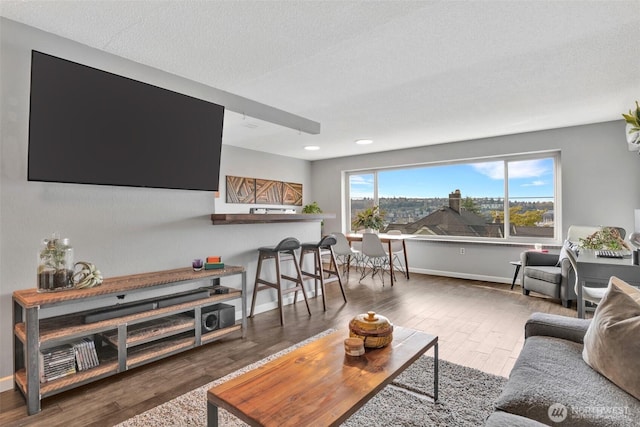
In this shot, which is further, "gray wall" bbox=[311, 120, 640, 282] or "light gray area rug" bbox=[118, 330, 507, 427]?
"gray wall" bbox=[311, 120, 640, 282]

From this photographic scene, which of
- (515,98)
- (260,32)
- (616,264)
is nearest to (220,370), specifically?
(260,32)

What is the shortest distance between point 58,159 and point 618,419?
3.10 m

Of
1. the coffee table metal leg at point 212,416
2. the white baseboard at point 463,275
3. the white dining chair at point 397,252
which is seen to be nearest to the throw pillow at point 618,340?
the coffee table metal leg at point 212,416

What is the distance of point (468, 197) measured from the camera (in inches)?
229

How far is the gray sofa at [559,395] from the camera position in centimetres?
112

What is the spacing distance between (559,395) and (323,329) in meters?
2.20

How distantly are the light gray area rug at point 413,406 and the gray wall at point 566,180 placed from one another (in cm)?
351

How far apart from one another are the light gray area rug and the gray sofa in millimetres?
515

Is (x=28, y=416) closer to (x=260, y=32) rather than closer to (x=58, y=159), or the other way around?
(x=58, y=159)

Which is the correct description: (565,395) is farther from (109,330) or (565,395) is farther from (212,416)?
(109,330)

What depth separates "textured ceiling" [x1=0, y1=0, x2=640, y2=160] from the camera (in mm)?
1979

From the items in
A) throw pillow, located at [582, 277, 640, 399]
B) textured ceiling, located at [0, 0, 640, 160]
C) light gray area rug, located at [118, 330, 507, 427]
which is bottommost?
light gray area rug, located at [118, 330, 507, 427]

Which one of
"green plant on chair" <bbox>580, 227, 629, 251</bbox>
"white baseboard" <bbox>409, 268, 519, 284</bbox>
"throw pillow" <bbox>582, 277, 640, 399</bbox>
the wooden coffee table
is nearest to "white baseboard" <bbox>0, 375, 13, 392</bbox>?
the wooden coffee table

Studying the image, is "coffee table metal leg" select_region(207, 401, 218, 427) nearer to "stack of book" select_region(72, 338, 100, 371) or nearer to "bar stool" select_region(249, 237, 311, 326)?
"stack of book" select_region(72, 338, 100, 371)
